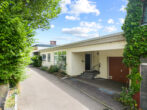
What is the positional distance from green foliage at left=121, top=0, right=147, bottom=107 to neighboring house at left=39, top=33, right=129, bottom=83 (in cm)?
73

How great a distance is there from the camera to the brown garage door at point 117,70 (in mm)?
8422

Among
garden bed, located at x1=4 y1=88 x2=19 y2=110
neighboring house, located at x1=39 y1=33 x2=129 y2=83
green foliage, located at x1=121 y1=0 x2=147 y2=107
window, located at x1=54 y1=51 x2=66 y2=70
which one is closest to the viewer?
garden bed, located at x1=4 y1=88 x2=19 y2=110

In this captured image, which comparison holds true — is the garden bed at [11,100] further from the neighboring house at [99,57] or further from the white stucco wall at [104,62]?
the white stucco wall at [104,62]

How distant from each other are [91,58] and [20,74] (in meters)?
9.37

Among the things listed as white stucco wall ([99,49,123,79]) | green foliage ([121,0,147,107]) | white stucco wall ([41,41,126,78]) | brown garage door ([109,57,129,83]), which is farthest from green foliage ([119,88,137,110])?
white stucco wall ([99,49,123,79])

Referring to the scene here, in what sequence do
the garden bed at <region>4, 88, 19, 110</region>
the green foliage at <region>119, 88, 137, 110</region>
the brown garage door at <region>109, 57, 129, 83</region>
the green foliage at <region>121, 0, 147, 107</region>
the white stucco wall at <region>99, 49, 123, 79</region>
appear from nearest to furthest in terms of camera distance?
1. the garden bed at <region>4, 88, 19, 110</region>
2. the green foliage at <region>121, 0, 147, 107</region>
3. the green foliage at <region>119, 88, 137, 110</region>
4. the brown garage door at <region>109, 57, 129, 83</region>
5. the white stucco wall at <region>99, 49, 123, 79</region>

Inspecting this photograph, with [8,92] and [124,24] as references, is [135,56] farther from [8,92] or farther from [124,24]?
[8,92]

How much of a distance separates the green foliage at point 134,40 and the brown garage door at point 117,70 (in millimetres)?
4262

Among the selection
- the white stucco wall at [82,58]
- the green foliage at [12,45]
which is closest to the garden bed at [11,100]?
the green foliage at [12,45]

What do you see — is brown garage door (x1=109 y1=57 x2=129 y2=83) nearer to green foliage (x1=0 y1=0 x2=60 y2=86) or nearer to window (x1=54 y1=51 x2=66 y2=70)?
window (x1=54 y1=51 x2=66 y2=70)

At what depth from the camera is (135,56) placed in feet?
14.2

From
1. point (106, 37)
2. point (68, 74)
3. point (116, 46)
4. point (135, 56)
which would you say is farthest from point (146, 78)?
point (68, 74)

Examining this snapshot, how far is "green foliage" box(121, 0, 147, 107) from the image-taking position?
4102mm

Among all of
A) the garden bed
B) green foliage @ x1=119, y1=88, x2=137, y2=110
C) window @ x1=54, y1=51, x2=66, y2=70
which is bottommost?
green foliage @ x1=119, y1=88, x2=137, y2=110
